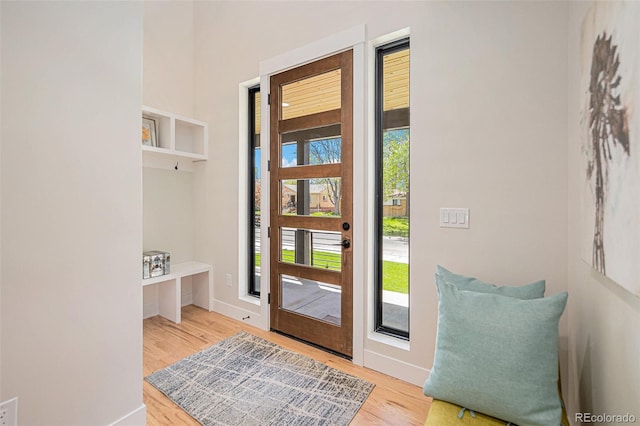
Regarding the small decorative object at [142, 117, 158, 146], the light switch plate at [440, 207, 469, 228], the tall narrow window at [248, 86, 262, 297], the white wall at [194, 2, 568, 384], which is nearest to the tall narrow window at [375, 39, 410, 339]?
the white wall at [194, 2, 568, 384]

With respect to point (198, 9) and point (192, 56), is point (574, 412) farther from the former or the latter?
point (198, 9)

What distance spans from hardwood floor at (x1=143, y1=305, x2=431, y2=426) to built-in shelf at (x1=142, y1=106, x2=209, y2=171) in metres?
1.61

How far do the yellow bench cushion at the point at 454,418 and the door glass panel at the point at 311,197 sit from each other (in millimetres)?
1452

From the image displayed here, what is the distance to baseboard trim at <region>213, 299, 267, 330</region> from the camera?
2.88 m

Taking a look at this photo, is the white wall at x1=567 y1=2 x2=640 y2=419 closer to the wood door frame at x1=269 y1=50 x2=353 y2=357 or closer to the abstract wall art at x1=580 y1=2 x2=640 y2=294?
the abstract wall art at x1=580 y1=2 x2=640 y2=294

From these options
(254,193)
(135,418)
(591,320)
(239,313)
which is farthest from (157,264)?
(591,320)

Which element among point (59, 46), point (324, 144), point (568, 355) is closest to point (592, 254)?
point (568, 355)

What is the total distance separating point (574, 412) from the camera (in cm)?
139

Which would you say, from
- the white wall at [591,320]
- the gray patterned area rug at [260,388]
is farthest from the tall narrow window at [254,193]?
the white wall at [591,320]

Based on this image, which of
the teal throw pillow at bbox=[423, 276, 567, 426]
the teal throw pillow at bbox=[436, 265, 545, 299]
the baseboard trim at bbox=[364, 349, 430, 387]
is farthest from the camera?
the baseboard trim at bbox=[364, 349, 430, 387]

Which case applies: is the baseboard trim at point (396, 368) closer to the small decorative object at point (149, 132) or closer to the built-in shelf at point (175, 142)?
the built-in shelf at point (175, 142)

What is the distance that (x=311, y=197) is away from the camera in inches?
99.9

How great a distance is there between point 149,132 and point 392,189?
7.84 ft

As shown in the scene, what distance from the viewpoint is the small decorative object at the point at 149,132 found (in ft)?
9.48
